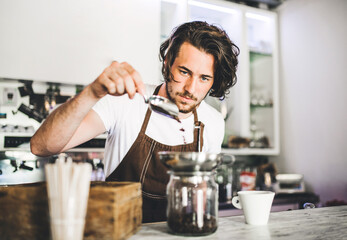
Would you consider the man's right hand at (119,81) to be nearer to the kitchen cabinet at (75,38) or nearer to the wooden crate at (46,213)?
the wooden crate at (46,213)

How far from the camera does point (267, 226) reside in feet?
3.31

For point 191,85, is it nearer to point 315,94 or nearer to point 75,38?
point 75,38

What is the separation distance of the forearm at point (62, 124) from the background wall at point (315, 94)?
223 cm

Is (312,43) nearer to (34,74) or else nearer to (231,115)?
(231,115)

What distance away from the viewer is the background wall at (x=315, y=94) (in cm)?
259

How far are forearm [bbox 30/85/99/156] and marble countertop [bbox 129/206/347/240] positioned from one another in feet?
1.38

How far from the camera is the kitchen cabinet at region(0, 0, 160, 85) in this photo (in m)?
2.17

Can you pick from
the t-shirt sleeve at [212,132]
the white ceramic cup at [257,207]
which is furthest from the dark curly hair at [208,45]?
the white ceramic cup at [257,207]

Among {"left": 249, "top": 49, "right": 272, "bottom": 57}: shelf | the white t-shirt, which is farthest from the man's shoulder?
{"left": 249, "top": 49, "right": 272, "bottom": 57}: shelf

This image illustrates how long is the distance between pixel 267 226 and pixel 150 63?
1.76 metres

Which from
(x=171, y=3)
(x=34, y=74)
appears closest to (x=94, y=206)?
(x=34, y=74)

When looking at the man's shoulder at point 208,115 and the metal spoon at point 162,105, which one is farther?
the man's shoulder at point 208,115

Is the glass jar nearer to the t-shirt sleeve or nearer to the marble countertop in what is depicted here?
the marble countertop

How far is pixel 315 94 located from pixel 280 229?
2.15 metres
